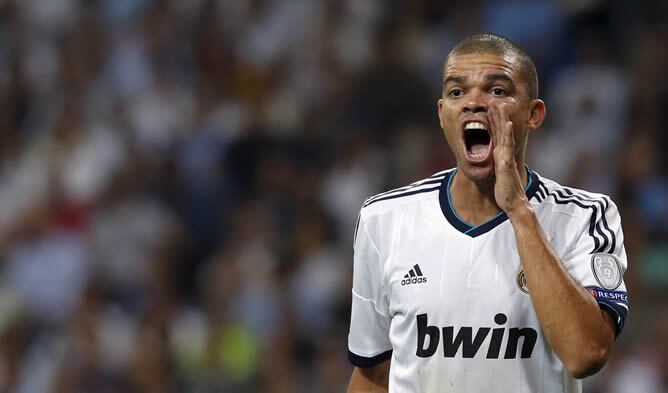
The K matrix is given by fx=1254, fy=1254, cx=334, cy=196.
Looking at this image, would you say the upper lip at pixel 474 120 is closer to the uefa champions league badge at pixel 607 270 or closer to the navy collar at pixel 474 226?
the navy collar at pixel 474 226

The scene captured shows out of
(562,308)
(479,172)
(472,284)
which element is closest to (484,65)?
(479,172)

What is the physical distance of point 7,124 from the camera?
1048 cm

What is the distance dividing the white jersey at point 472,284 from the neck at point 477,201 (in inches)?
0.9

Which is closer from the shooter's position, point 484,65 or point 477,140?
point 484,65

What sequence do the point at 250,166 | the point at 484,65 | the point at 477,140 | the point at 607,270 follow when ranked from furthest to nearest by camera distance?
the point at 250,166
the point at 477,140
the point at 484,65
the point at 607,270

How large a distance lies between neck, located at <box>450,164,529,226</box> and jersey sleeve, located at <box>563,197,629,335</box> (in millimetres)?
244

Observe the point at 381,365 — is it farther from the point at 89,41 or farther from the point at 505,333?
the point at 89,41

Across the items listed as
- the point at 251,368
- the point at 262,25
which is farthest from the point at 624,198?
the point at 262,25

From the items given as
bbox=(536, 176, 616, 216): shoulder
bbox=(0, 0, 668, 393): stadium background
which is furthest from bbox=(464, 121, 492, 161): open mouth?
bbox=(0, 0, 668, 393): stadium background

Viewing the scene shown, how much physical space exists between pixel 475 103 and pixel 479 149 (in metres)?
0.14

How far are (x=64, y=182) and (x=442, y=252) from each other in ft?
20.8

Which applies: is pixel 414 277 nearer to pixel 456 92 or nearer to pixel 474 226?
pixel 474 226

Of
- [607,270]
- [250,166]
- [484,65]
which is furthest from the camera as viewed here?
[250,166]

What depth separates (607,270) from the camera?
3533 mm
